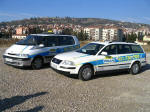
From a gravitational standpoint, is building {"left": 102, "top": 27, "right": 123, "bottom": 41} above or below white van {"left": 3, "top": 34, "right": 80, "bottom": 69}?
above

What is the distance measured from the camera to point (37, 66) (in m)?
8.52

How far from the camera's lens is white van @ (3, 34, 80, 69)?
8.01m

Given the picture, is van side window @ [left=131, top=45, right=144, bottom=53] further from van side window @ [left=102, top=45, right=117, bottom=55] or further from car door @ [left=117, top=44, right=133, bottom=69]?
van side window @ [left=102, top=45, right=117, bottom=55]

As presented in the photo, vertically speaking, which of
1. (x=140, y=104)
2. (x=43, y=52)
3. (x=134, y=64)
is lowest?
(x=140, y=104)

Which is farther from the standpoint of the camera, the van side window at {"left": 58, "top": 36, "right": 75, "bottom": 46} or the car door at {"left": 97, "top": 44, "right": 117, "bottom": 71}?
the van side window at {"left": 58, "top": 36, "right": 75, "bottom": 46}

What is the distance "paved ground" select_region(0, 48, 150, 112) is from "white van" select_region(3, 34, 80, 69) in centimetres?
90

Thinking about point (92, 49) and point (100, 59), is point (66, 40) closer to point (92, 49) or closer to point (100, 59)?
point (92, 49)

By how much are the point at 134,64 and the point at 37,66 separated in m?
4.66

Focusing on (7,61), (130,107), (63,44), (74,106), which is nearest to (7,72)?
(7,61)

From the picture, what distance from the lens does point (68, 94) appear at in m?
5.18

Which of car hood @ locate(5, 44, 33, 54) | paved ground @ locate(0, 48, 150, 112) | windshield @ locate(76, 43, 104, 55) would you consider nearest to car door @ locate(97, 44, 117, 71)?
windshield @ locate(76, 43, 104, 55)

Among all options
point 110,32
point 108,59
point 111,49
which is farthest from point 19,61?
point 110,32

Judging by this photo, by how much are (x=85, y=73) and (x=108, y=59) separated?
1241 mm

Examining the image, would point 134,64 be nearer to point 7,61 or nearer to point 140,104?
point 140,104
